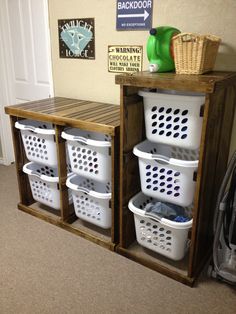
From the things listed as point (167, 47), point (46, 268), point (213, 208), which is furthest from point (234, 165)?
point (46, 268)

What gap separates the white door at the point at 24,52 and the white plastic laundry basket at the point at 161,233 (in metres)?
1.52

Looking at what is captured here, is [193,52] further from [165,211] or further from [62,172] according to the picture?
[62,172]

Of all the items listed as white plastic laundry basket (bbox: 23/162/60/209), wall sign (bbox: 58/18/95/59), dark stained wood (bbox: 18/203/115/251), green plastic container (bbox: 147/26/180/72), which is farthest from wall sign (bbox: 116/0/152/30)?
dark stained wood (bbox: 18/203/115/251)

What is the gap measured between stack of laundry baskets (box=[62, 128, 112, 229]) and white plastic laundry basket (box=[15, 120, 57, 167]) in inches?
5.8

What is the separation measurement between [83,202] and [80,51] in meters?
1.22

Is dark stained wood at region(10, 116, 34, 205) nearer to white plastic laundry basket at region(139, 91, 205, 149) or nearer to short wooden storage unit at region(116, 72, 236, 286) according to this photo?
short wooden storage unit at region(116, 72, 236, 286)

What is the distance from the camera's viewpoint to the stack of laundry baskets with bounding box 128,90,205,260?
1.52m

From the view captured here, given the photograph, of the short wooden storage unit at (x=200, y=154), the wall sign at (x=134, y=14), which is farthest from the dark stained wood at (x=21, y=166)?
the wall sign at (x=134, y=14)

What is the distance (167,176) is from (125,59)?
989mm

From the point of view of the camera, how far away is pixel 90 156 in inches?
74.7

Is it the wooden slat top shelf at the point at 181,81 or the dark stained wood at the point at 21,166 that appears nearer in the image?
the wooden slat top shelf at the point at 181,81

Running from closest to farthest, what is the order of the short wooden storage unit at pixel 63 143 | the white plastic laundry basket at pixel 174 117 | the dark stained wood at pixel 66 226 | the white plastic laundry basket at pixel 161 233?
the white plastic laundry basket at pixel 174 117 < the white plastic laundry basket at pixel 161 233 < the short wooden storage unit at pixel 63 143 < the dark stained wood at pixel 66 226

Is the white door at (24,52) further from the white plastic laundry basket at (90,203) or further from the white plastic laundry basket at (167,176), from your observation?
the white plastic laundry basket at (167,176)

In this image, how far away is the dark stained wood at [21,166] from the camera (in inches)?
90.5
